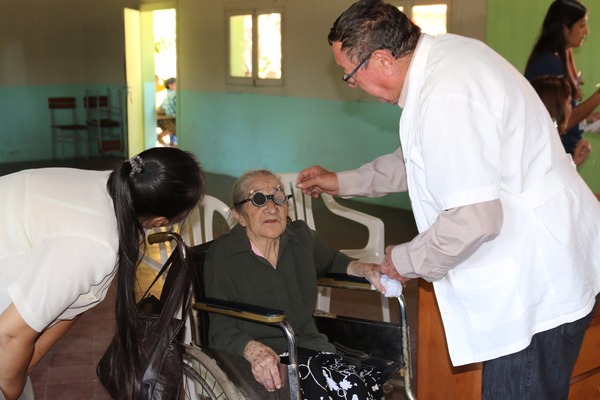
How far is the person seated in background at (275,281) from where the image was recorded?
2.32m

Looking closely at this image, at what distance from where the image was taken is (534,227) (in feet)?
5.71

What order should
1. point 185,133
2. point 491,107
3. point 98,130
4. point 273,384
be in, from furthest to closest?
point 98,130 < point 185,133 < point 273,384 < point 491,107

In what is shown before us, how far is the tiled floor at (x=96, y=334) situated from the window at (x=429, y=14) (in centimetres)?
173

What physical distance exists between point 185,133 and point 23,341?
28.7 ft

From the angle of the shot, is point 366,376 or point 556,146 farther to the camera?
point 366,376

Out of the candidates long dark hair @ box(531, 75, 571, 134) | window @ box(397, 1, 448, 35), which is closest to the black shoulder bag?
long dark hair @ box(531, 75, 571, 134)

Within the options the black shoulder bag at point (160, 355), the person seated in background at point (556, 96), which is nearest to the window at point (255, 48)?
the person seated in background at point (556, 96)

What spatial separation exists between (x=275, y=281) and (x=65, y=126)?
9107 millimetres

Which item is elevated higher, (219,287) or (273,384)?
(219,287)

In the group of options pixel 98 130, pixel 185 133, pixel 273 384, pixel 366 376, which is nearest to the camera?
pixel 273 384

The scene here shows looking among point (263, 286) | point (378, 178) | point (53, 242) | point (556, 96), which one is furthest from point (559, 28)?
point (53, 242)

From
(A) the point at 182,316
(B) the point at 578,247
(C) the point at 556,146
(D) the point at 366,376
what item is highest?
(C) the point at 556,146

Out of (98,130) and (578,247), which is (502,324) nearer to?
(578,247)

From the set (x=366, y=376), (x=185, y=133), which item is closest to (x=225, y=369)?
(x=366, y=376)
